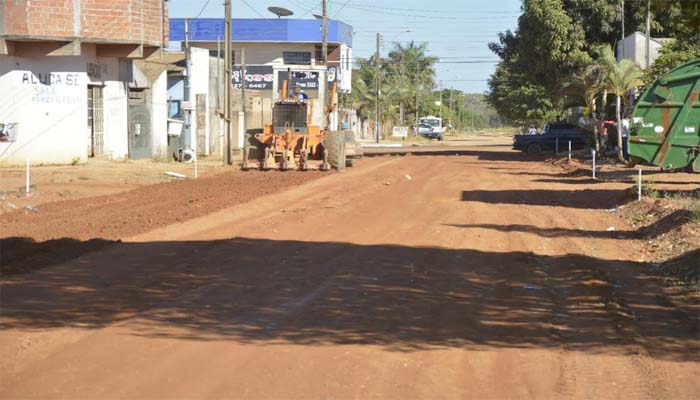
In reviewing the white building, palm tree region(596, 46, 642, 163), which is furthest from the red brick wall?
the white building

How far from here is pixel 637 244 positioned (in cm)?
1534

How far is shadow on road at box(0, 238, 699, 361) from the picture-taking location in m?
8.67

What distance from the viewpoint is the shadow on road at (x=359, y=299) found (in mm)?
8672

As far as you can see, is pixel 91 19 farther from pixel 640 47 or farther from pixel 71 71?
pixel 640 47

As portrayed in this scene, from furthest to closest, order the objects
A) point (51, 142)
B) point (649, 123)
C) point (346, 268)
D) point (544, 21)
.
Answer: point (544, 21) < point (51, 142) < point (649, 123) < point (346, 268)

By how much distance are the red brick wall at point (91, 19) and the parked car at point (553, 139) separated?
22664mm

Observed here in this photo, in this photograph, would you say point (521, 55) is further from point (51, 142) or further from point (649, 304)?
point (649, 304)

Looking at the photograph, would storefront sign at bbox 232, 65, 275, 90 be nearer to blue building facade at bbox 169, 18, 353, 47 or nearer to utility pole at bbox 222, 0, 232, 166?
blue building facade at bbox 169, 18, 353, 47

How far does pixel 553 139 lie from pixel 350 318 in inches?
1684

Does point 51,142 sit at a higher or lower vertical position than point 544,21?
lower

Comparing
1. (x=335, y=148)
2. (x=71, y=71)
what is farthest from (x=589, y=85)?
(x=71, y=71)

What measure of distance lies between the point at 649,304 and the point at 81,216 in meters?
11.8

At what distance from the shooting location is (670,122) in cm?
2136

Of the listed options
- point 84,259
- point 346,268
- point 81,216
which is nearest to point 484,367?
point 346,268
